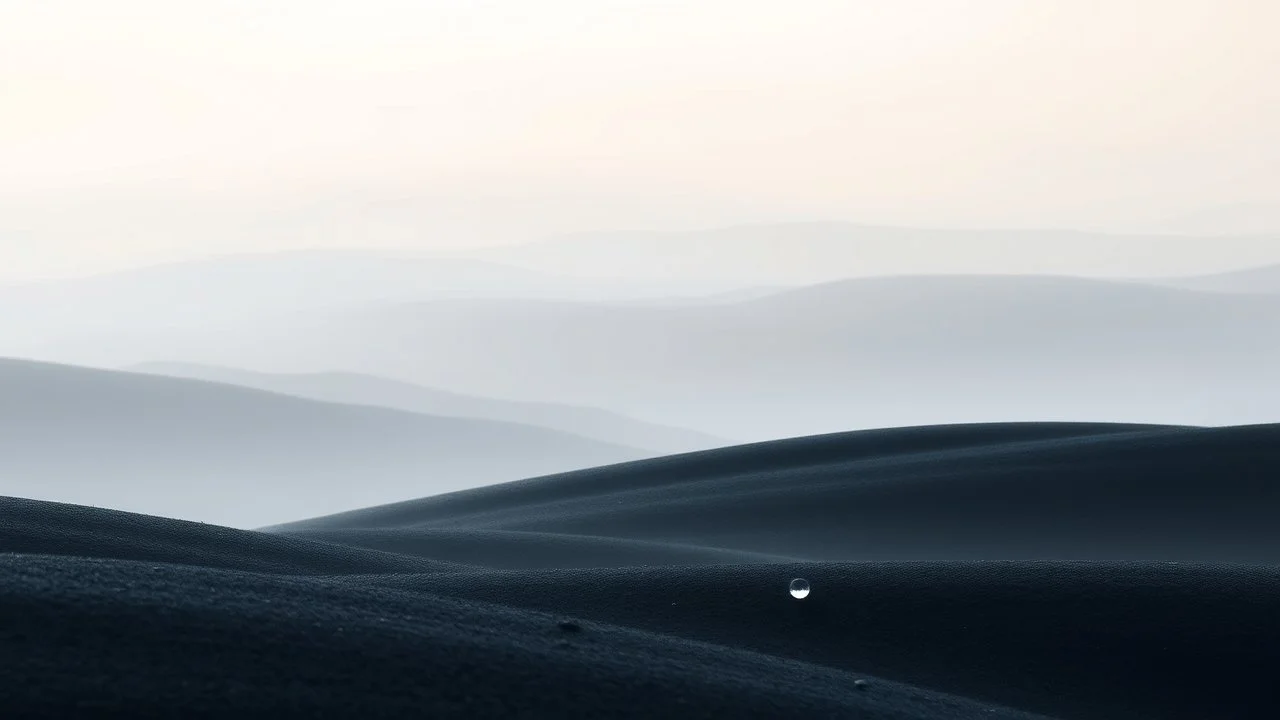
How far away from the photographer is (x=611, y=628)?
1.67 meters

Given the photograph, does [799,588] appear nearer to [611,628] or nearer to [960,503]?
[611,628]

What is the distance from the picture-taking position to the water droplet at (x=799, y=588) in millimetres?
2250

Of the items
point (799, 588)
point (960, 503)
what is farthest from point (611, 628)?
point (960, 503)

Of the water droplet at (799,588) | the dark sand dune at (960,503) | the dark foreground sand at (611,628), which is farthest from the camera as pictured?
the dark sand dune at (960,503)

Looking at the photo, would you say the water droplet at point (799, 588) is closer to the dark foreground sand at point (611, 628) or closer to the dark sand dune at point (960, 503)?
the dark foreground sand at point (611, 628)

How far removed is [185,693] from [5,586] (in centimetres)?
30

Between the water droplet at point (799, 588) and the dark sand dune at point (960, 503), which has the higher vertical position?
the dark sand dune at point (960, 503)

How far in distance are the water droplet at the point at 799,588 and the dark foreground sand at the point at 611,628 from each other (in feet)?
0.05

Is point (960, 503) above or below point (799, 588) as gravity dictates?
above

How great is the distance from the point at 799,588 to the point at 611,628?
70 cm

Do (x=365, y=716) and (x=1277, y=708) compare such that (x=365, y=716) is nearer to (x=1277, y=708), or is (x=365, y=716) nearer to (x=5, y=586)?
(x=5, y=586)

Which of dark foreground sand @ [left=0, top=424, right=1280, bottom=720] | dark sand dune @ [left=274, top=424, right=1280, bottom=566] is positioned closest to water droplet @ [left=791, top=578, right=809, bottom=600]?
dark foreground sand @ [left=0, top=424, right=1280, bottom=720]

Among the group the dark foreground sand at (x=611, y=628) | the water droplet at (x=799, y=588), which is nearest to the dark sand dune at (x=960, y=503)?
the dark foreground sand at (x=611, y=628)

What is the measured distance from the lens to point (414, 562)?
11.5 ft
